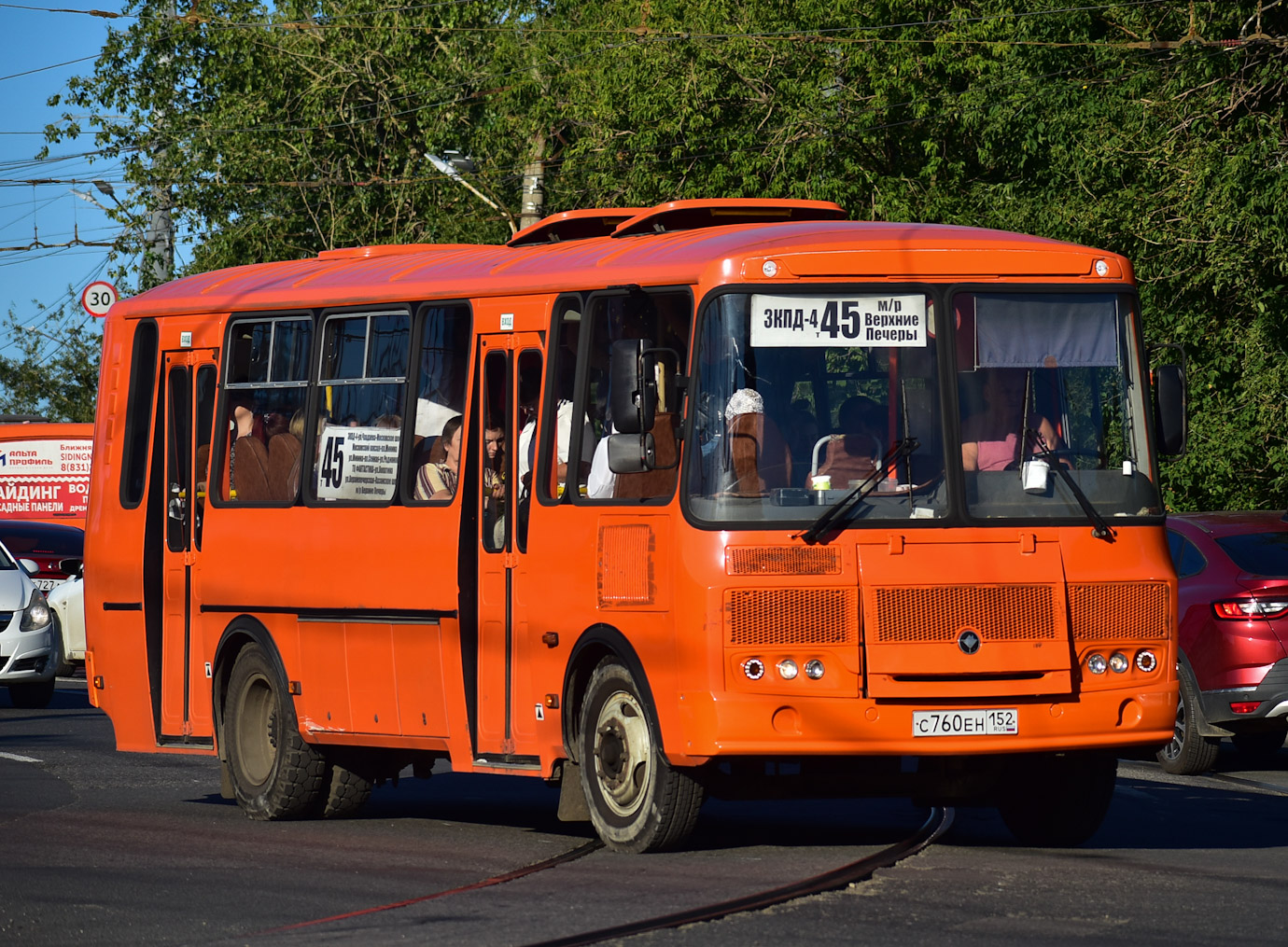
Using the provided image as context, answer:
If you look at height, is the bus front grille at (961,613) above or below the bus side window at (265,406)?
below

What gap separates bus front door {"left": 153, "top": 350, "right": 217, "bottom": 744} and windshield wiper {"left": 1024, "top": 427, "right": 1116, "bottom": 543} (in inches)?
208

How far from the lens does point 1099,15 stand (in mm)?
26609

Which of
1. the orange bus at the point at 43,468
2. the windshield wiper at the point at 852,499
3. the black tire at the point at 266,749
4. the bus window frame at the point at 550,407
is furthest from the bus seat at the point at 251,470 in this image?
the orange bus at the point at 43,468

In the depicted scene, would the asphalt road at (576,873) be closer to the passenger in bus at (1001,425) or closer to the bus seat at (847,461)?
the bus seat at (847,461)

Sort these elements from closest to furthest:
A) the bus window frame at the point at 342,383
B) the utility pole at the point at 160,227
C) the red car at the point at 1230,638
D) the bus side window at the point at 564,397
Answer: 1. the bus side window at the point at 564,397
2. the bus window frame at the point at 342,383
3. the red car at the point at 1230,638
4. the utility pole at the point at 160,227

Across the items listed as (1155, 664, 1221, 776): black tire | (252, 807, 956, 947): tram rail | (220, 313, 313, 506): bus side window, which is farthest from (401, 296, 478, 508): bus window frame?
(1155, 664, 1221, 776): black tire

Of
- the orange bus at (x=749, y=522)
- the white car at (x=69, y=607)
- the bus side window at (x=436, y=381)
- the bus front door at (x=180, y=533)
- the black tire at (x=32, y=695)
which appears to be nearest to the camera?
A: the orange bus at (x=749, y=522)

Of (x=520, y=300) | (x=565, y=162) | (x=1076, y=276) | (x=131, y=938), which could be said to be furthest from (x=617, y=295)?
(x=565, y=162)

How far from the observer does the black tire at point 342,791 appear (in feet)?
41.2

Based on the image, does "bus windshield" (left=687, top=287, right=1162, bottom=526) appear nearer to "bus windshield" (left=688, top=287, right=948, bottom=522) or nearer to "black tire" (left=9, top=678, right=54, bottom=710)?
"bus windshield" (left=688, top=287, right=948, bottom=522)

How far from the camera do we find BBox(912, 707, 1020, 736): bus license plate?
9.62m

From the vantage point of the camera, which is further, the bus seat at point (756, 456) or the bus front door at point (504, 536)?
the bus front door at point (504, 536)

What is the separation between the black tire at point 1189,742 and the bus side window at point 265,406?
5873mm

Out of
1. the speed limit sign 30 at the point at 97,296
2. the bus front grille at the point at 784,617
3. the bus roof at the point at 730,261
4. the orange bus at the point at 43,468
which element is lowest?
the bus front grille at the point at 784,617
